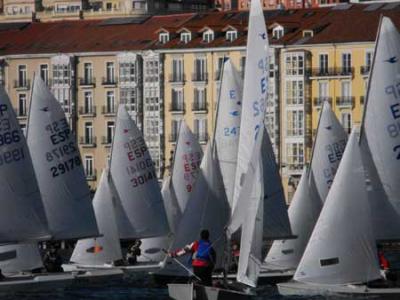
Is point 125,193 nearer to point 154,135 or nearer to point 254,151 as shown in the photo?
point 254,151

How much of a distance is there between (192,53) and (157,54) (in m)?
2.69

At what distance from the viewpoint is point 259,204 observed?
220 feet

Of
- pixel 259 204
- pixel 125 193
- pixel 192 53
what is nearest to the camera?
pixel 259 204

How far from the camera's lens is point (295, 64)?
160000 millimetres

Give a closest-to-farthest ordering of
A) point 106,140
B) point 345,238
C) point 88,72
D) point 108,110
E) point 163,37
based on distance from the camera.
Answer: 1. point 345,238
2. point 106,140
3. point 163,37
4. point 108,110
5. point 88,72

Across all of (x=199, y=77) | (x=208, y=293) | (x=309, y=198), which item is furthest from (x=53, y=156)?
(x=199, y=77)

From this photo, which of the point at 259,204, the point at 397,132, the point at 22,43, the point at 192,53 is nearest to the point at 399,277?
the point at 397,132

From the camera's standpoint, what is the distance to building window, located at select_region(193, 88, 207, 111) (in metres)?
165

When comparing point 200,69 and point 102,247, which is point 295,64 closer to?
point 200,69

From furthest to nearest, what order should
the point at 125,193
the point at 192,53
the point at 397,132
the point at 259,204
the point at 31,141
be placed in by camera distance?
1. the point at 192,53
2. the point at 125,193
3. the point at 31,141
4. the point at 397,132
5. the point at 259,204

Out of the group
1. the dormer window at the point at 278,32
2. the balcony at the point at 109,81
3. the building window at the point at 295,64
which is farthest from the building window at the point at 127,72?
the building window at the point at 295,64

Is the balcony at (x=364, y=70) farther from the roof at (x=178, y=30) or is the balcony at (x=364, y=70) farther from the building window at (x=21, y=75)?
the building window at (x=21, y=75)

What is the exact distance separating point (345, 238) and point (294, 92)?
292ft

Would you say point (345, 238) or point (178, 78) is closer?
point (345, 238)
